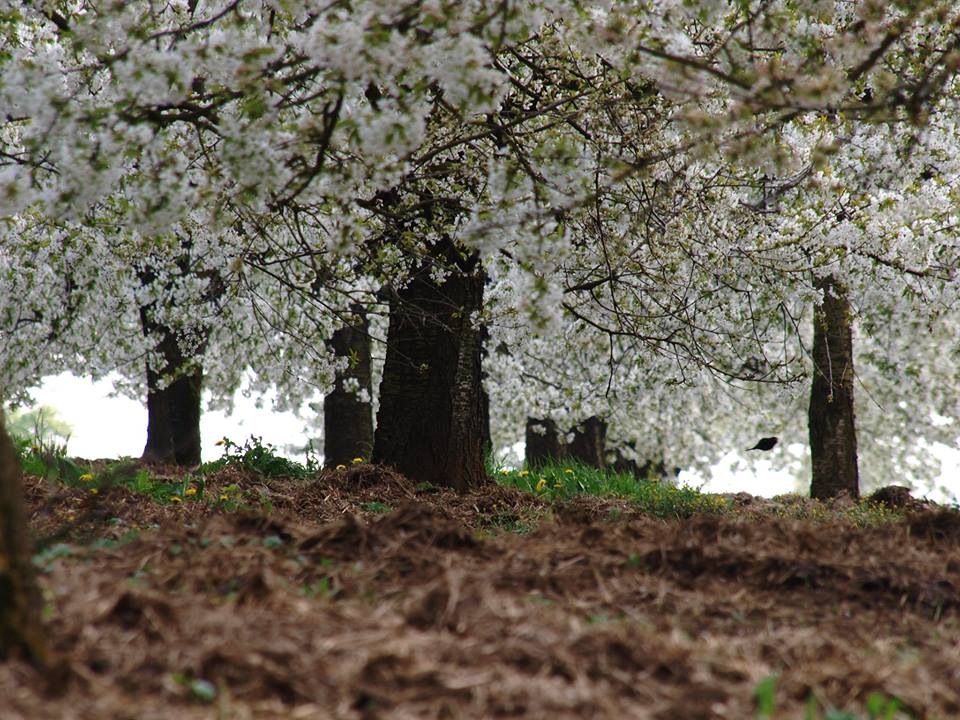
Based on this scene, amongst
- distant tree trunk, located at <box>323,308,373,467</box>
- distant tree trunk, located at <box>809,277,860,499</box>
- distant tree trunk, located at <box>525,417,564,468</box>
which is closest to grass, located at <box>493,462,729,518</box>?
distant tree trunk, located at <box>809,277,860,499</box>

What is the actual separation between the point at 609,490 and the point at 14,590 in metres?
8.09

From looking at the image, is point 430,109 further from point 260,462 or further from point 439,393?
point 260,462

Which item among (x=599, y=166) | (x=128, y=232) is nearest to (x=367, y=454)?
(x=128, y=232)

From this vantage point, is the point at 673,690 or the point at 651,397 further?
the point at 651,397

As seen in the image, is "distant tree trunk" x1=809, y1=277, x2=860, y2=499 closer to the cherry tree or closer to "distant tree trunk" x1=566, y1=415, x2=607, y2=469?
the cherry tree

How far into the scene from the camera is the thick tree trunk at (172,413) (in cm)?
1434

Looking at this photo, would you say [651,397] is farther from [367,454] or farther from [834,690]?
[834,690]

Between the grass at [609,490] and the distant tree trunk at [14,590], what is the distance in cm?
614

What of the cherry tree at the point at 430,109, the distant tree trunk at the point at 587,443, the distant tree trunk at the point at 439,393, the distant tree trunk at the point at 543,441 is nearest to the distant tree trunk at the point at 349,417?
the distant tree trunk at the point at 439,393

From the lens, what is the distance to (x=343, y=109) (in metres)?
5.88

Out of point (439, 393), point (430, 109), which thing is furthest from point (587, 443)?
point (430, 109)

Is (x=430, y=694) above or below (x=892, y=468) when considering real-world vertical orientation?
below

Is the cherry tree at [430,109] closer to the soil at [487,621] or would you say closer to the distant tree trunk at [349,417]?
the soil at [487,621]

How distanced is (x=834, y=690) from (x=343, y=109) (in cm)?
429
